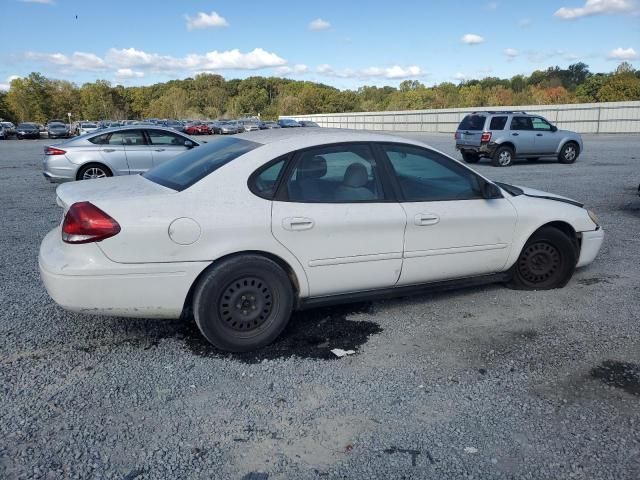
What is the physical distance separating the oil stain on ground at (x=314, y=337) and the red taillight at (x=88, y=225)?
1058mm

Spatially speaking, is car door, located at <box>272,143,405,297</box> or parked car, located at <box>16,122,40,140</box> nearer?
car door, located at <box>272,143,405,297</box>

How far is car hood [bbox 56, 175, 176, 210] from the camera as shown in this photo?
384 centimetres

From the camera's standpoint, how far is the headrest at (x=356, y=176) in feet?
14.1

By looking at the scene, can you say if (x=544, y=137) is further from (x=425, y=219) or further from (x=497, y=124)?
(x=425, y=219)

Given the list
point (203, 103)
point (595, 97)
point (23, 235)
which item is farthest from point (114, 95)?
point (23, 235)

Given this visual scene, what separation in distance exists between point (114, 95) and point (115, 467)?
127684 mm

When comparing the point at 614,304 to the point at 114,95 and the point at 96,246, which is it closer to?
the point at 96,246

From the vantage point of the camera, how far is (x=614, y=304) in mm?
4945

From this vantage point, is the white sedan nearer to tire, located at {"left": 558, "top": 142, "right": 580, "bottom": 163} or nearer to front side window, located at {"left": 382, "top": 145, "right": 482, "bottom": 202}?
front side window, located at {"left": 382, "top": 145, "right": 482, "bottom": 202}

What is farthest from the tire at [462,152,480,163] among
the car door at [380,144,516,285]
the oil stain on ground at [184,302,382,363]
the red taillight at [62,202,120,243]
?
the red taillight at [62,202,120,243]

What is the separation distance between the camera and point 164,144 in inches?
482

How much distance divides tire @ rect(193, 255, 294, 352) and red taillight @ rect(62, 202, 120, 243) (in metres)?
0.70

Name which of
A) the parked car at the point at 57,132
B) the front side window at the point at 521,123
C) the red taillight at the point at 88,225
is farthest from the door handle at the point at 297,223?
the parked car at the point at 57,132

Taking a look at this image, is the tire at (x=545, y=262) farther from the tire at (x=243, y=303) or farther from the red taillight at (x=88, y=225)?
the red taillight at (x=88, y=225)
